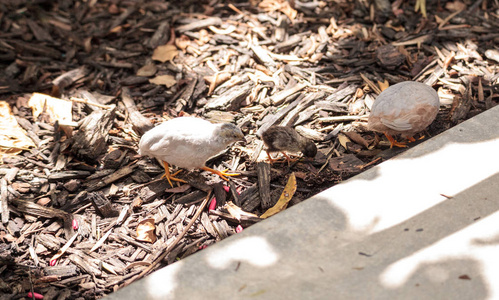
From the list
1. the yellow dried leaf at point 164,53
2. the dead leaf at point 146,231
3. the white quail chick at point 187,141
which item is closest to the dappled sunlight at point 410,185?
the white quail chick at point 187,141

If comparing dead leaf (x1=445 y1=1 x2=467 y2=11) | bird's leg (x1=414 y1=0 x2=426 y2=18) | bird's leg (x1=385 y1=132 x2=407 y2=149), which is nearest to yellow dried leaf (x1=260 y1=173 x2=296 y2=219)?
bird's leg (x1=385 y1=132 x2=407 y2=149)

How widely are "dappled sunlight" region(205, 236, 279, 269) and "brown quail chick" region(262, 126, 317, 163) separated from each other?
126 cm

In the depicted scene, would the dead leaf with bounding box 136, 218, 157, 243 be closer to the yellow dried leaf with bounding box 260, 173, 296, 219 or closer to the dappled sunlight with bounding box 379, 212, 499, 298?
the yellow dried leaf with bounding box 260, 173, 296, 219

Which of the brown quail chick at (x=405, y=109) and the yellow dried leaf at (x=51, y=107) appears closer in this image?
the brown quail chick at (x=405, y=109)

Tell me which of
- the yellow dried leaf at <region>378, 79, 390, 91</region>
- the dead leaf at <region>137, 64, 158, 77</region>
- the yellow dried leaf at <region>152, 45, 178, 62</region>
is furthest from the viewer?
the yellow dried leaf at <region>152, 45, 178, 62</region>

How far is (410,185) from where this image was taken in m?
3.29

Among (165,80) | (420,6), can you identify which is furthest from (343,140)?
(420,6)

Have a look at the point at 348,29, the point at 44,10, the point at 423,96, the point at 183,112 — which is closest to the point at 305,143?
the point at 423,96

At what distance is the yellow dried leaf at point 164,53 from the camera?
18.3 feet

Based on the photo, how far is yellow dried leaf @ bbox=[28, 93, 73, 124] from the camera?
15.5ft

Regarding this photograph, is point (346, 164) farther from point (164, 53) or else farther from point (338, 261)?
point (164, 53)

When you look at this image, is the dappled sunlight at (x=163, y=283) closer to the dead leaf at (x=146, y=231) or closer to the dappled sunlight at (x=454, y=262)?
the dead leaf at (x=146, y=231)

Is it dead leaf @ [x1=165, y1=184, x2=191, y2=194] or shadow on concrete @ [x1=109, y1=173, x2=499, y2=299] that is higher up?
shadow on concrete @ [x1=109, y1=173, x2=499, y2=299]

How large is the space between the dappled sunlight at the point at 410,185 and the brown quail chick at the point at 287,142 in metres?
0.75
